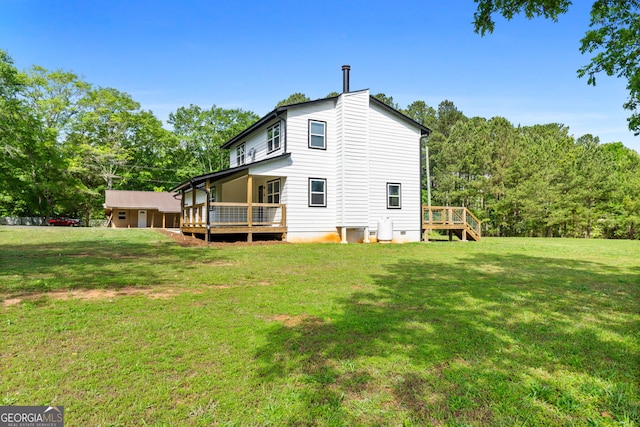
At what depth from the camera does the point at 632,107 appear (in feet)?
29.2

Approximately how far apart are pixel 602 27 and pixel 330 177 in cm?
1110

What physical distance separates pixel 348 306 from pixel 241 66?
1600 centimetres

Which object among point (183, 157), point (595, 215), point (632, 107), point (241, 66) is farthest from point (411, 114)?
point (632, 107)

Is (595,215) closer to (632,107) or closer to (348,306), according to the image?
(632,107)

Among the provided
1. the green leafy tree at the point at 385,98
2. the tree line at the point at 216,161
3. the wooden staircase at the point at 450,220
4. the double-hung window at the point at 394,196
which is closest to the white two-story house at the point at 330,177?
the double-hung window at the point at 394,196

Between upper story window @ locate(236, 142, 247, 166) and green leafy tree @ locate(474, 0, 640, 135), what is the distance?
56.4ft

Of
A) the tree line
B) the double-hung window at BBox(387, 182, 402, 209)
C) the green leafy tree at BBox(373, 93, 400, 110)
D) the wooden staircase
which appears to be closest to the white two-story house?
the double-hung window at BBox(387, 182, 402, 209)

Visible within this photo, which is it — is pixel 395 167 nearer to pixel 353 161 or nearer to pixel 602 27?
pixel 353 161

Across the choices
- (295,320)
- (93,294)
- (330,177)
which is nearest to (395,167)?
(330,177)

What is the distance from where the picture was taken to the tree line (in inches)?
1127

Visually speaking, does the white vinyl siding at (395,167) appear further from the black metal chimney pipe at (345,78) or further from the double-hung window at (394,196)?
the black metal chimney pipe at (345,78)

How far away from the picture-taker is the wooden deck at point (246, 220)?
591 inches

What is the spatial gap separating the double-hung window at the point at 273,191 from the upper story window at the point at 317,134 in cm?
273

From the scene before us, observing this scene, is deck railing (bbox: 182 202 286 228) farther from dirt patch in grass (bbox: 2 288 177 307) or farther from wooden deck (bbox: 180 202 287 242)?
dirt patch in grass (bbox: 2 288 177 307)
